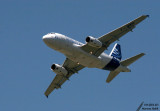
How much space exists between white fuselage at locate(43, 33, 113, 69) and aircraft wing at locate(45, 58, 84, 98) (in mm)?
4967

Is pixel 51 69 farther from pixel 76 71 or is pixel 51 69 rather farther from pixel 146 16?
pixel 146 16

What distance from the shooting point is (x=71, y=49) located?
65.9 m

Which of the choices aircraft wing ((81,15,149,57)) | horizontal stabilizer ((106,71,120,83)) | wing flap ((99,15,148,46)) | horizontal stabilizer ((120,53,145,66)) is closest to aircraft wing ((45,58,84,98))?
horizontal stabilizer ((106,71,120,83))

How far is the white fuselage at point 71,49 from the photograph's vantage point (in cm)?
6512

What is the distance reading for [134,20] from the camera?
64312 mm

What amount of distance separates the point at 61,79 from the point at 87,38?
14436mm

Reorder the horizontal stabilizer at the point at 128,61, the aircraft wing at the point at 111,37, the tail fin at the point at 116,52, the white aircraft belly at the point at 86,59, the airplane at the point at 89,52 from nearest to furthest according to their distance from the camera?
the airplane at the point at 89,52
the aircraft wing at the point at 111,37
the white aircraft belly at the point at 86,59
the horizontal stabilizer at the point at 128,61
the tail fin at the point at 116,52

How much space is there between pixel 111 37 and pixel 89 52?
15.4ft

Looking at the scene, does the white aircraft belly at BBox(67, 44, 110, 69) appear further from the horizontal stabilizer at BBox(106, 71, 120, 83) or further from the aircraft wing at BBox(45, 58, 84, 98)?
the horizontal stabilizer at BBox(106, 71, 120, 83)

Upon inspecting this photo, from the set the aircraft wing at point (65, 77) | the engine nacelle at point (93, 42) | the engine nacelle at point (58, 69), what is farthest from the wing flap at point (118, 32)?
the engine nacelle at point (58, 69)

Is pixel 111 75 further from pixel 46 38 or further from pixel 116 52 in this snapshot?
pixel 46 38

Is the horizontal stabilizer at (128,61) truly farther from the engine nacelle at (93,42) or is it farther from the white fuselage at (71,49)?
the engine nacelle at (93,42)

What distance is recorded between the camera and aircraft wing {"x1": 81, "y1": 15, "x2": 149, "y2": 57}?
214 feet

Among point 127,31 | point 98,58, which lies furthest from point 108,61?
point 127,31
